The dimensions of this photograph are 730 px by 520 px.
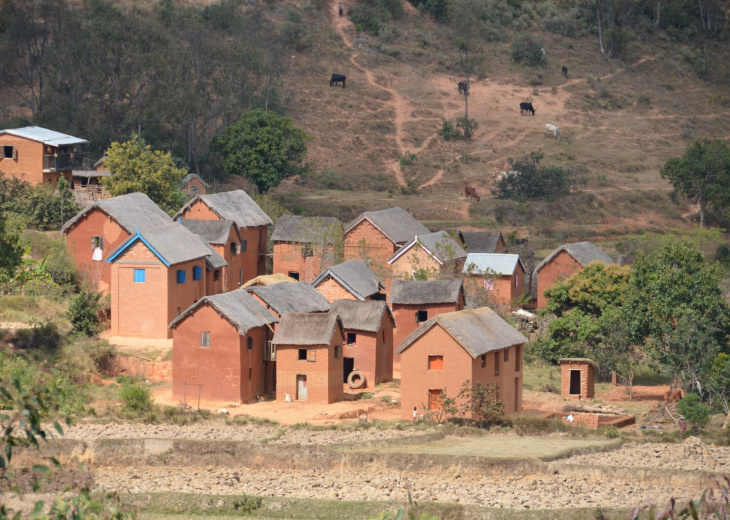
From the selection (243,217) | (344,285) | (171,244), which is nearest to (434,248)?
(344,285)

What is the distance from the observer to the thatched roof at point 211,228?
57844mm

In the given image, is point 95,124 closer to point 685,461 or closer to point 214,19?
point 214,19

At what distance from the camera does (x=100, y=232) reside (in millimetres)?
54594

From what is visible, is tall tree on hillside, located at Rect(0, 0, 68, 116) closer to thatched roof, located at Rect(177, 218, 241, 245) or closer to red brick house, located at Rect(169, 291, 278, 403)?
thatched roof, located at Rect(177, 218, 241, 245)

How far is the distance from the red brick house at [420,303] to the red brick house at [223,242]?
922 centimetres

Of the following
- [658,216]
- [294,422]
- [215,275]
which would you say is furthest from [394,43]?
[294,422]

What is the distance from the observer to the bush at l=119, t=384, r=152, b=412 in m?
41.7

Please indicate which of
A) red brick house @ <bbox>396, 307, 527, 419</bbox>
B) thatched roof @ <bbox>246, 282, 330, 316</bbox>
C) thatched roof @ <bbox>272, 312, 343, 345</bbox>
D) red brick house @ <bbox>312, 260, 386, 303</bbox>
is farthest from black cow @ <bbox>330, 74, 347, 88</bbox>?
red brick house @ <bbox>396, 307, 527, 419</bbox>

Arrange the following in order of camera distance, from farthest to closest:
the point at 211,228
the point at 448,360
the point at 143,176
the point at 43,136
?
the point at 43,136
the point at 143,176
the point at 211,228
the point at 448,360

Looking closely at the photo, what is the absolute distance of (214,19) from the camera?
96688mm

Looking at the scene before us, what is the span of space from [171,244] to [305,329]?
9528 millimetres

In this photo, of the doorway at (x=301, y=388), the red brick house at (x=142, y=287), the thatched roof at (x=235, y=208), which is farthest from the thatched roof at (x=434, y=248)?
the doorway at (x=301, y=388)

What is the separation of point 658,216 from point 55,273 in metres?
44.3

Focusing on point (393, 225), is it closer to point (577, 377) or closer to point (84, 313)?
point (577, 377)
